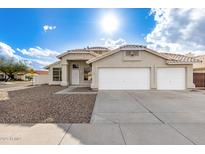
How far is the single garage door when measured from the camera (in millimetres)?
17078

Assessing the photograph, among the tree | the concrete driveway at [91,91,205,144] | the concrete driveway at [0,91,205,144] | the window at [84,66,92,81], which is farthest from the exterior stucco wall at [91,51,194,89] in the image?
the tree

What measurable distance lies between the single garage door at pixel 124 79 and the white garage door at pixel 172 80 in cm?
122

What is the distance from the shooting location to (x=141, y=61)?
56.3 ft

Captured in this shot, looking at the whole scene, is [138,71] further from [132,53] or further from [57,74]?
[57,74]

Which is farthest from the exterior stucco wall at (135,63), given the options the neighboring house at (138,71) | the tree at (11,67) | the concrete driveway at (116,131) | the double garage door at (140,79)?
the tree at (11,67)

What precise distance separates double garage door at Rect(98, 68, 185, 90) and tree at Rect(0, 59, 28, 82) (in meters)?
35.0

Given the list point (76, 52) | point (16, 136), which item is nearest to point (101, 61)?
point (76, 52)

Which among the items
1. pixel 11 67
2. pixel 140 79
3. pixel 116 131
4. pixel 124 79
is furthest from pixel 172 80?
pixel 11 67

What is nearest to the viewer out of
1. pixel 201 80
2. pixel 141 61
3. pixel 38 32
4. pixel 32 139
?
pixel 32 139

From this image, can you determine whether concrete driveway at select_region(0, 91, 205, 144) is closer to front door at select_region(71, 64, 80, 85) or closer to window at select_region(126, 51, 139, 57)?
window at select_region(126, 51, 139, 57)

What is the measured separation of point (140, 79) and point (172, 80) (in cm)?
302

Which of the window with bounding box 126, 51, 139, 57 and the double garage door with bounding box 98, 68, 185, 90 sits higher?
the window with bounding box 126, 51, 139, 57
